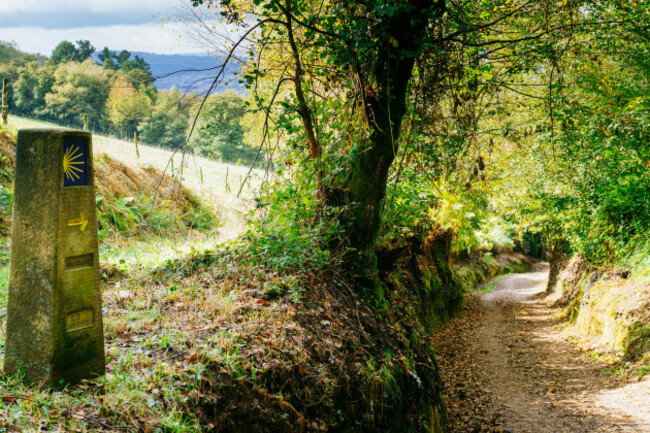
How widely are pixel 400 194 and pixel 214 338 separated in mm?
4383

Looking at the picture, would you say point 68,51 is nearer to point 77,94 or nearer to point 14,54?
point 14,54

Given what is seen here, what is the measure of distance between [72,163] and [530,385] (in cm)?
1038

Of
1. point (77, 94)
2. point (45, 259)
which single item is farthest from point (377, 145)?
point (77, 94)

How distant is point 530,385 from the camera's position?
9.65m

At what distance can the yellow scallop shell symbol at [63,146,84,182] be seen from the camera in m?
3.28

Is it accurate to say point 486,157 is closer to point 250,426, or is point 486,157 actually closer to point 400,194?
point 400,194

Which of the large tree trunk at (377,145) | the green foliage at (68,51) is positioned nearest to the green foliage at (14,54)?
the green foliage at (68,51)

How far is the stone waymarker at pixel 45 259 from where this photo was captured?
3180 mm

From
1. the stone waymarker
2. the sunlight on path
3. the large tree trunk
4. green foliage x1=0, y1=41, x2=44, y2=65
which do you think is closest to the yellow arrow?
the stone waymarker

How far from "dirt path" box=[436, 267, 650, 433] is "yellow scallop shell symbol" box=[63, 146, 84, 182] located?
7376 mm

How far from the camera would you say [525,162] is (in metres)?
15.3

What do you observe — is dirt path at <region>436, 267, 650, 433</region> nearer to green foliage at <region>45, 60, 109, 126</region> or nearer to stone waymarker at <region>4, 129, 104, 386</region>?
stone waymarker at <region>4, 129, 104, 386</region>

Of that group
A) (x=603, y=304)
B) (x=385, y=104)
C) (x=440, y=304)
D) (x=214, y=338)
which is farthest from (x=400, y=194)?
(x=440, y=304)

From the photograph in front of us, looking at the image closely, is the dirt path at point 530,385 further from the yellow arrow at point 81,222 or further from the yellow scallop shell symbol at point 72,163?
the yellow scallop shell symbol at point 72,163
